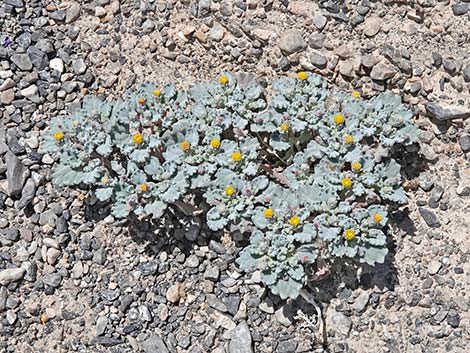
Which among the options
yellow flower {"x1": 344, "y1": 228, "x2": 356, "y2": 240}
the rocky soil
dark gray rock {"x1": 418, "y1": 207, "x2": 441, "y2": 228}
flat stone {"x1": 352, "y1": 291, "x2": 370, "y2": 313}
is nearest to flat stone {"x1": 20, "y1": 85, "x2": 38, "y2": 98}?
the rocky soil

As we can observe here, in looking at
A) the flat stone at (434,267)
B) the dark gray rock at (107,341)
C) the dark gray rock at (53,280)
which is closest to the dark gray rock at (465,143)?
the flat stone at (434,267)

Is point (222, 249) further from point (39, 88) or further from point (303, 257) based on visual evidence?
point (39, 88)

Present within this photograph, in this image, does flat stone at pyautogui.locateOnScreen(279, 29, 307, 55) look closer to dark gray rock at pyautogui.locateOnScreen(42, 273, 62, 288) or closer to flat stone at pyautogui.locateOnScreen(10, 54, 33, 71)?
flat stone at pyautogui.locateOnScreen(10, 54, 33, 71)

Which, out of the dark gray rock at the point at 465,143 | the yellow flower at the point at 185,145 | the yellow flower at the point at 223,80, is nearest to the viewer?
the yellow flower at the point at 185,145

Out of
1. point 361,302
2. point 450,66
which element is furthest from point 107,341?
point 450,66

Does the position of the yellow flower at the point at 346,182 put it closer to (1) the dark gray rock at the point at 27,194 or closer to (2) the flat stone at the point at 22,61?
(1) the dark gray rock at the point at 27,194

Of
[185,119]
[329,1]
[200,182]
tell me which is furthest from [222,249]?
[329,1]

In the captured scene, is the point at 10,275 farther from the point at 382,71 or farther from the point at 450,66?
the point at 450,66
